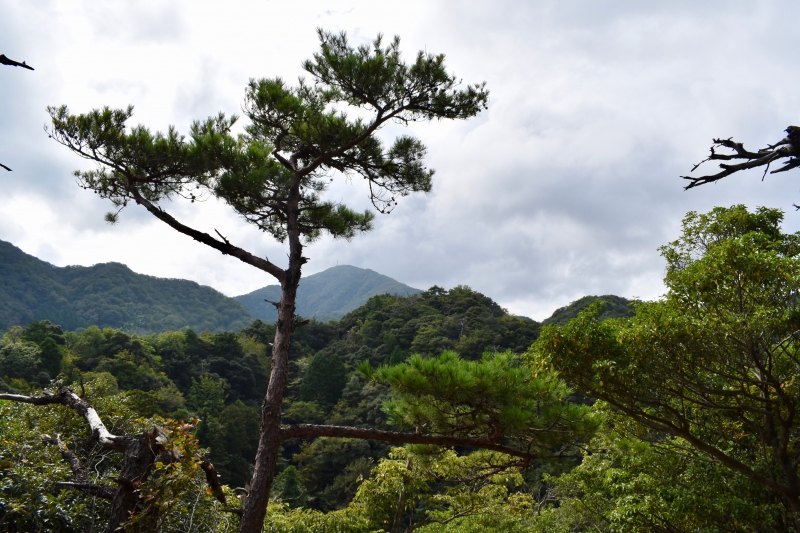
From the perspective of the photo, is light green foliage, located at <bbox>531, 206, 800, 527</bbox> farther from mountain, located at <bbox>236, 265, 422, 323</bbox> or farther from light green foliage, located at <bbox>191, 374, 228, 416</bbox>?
mountain, located at <bbox>236, 265, 422, 323</bbox>

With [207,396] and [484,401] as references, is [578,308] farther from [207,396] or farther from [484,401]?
[484,401]

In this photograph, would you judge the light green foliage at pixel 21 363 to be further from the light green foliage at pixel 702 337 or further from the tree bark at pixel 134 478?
the light green foliage at pixel 702 337

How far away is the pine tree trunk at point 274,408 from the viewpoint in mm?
3301

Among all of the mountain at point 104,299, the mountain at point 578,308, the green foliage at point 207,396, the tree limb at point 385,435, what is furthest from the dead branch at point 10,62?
the mountain at point 104,299

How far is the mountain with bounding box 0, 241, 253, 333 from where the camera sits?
1839 inches

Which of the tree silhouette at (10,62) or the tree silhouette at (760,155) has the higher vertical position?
the tree silhouette at (760,155)

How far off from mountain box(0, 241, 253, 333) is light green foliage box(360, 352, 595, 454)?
52525 millimetres

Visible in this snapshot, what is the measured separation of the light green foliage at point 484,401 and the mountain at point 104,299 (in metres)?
52.5

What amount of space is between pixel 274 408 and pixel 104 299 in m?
58.0

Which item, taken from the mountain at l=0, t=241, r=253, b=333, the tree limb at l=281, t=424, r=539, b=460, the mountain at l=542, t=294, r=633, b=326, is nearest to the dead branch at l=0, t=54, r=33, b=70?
the tree limb at l=281, t=424, r=539, b=460

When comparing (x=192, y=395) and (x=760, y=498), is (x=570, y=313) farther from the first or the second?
(x=760, y=498)

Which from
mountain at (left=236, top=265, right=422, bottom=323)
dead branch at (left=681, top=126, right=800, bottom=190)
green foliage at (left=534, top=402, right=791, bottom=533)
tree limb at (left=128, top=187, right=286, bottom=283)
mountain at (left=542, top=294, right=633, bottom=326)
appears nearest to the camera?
dead branch at (left=681, top=126, right=800, bottom=190)

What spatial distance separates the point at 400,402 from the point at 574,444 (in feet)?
4.69

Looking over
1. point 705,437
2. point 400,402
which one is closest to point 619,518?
point 705,437
